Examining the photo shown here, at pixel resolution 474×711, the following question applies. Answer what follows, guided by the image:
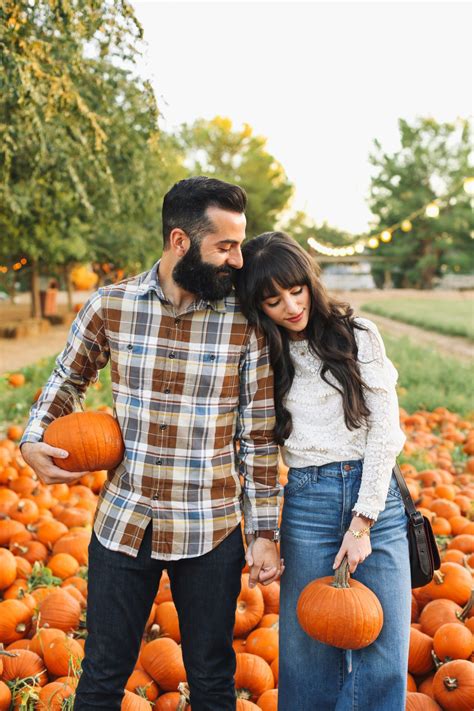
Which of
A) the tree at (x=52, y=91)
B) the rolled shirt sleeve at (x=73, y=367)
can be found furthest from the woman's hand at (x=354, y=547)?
the tree at (x=52, y=91)

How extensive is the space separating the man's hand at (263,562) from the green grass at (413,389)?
530 cm

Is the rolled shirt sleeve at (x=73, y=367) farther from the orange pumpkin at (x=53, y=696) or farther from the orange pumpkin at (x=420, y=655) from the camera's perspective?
the orange pumpkin at (x=420, y=655)

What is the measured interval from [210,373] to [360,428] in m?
0.55

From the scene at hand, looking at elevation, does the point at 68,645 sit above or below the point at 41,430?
below

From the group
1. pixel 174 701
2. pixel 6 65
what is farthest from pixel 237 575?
pixel 6 65

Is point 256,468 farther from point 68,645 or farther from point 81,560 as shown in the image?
point 81,560

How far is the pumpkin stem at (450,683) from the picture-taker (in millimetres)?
2547

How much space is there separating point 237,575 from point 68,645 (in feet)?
3.19


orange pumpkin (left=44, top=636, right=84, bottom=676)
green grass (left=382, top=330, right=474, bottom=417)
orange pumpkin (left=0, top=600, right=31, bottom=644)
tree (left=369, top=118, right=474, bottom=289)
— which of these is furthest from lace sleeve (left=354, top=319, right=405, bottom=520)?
tree (left=369, top=118, right=474, bottom=289)

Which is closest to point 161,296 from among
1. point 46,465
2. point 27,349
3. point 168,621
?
point 46,465

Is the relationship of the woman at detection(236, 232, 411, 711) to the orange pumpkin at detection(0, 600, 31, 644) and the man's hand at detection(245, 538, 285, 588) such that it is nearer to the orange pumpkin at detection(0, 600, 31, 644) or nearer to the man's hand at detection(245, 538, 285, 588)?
the man's hand at detection(245, 538, 285, 588)

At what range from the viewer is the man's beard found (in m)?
2.14

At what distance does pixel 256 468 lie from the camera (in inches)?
89.5

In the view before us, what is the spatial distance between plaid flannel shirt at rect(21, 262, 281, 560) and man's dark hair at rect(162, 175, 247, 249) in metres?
0.23
